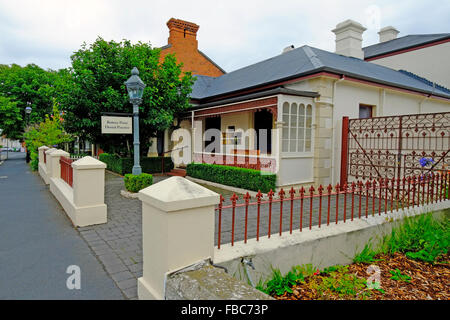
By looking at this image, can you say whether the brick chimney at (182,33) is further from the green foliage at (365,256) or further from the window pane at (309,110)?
the green foliage at (365,256)

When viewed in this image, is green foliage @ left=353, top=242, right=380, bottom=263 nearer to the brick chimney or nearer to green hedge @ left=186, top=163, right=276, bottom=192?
green hedge @ left=186, top=163, right=276, bottom=192

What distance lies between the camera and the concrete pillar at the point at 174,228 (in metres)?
2.20

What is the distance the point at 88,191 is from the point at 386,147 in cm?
775

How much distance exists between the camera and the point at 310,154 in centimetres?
838

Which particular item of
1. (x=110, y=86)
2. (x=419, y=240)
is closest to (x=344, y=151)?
(x=419, y=240)

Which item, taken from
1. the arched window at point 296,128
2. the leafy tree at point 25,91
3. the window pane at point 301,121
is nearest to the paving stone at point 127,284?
the arched window at point 296,128

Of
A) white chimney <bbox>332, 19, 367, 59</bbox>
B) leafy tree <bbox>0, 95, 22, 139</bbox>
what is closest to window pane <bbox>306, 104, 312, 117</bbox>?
white chimney <bbox>332, 19, 367, 59</bbox>

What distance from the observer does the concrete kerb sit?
2748 mm

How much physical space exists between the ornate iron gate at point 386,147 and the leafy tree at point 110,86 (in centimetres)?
640

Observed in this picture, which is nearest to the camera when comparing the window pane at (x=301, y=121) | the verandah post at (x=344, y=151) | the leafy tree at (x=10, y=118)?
the window pane at (x=301, y=121)

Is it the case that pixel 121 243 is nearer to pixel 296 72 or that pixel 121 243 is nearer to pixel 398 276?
pixel 398 276
